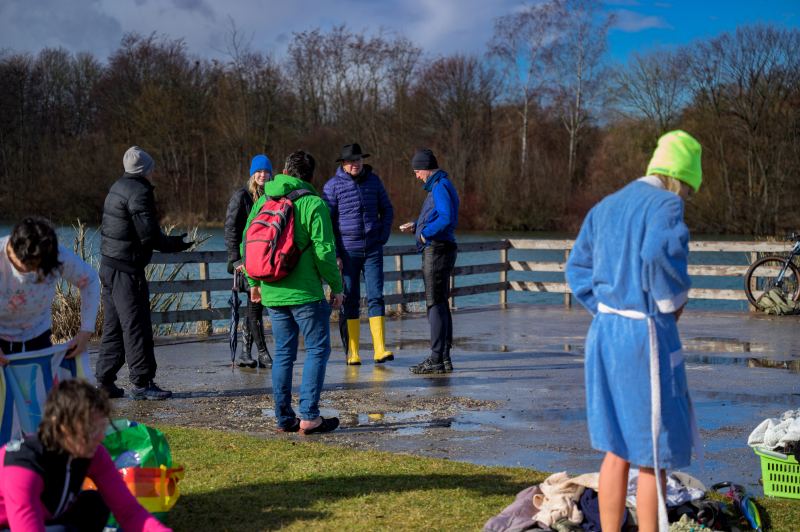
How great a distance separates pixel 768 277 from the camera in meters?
16.4

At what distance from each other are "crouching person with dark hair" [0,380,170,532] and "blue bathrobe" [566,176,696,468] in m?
1.96

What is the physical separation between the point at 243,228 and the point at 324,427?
122 inches

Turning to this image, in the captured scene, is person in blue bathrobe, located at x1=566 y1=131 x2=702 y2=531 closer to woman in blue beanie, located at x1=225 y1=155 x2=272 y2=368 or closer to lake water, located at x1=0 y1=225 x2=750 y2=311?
woman in blue beanie, located at x1=225 y1=155 x2=272 y2=368

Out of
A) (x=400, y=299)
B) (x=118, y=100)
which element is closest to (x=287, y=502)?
(x=400, y=299)

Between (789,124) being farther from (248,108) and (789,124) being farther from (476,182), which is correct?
(248,108)

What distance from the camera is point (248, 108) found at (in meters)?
51.5

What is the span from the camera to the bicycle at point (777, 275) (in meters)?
15.6

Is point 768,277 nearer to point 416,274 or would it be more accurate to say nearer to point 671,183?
point 416,274

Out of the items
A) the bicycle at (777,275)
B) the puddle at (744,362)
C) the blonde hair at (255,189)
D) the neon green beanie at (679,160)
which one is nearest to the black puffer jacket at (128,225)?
the blonde hair at (255,189)

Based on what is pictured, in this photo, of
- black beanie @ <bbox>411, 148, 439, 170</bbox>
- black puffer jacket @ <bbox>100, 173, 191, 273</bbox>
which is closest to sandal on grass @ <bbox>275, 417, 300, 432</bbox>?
black puffer jacket @ <bbox>100, 173, 191, 273</bbox>

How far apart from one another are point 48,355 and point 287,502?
1.43 metres

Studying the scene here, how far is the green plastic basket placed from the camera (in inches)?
218

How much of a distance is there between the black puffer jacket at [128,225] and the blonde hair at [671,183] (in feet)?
15.9

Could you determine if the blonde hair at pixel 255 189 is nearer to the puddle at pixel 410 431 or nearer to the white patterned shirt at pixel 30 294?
the puddle at pixel 410 431
